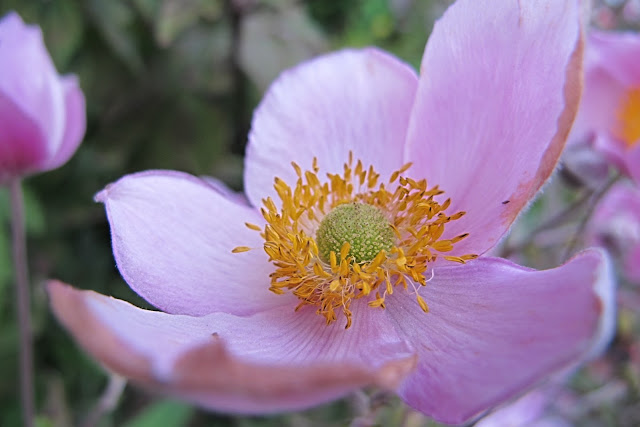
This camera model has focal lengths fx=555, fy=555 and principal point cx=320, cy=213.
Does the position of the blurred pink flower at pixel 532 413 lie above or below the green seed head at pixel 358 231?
below

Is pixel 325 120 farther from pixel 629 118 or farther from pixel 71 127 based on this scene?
pixel 629 118

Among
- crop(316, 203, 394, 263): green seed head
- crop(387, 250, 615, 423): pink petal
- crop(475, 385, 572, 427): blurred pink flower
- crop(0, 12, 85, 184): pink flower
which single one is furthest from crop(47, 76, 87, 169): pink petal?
crop(475, 385, 572, 427): blurred pink flower

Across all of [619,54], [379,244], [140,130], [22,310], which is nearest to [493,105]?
[379,244]

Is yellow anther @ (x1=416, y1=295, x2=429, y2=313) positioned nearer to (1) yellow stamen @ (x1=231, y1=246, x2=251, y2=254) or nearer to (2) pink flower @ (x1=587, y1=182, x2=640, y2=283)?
(1) yellow stamen @ (x1=231, y1=246, x2=251, y2=254)

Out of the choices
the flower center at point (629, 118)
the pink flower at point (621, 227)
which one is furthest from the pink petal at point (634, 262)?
the flower center at point (629, 118)

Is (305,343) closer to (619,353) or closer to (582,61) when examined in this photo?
(582,61)

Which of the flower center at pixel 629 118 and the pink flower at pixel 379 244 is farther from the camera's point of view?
the flower center at pixel 629 118

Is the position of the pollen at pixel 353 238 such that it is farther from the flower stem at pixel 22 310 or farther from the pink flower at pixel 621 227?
the pink flower at pixel 621 227
